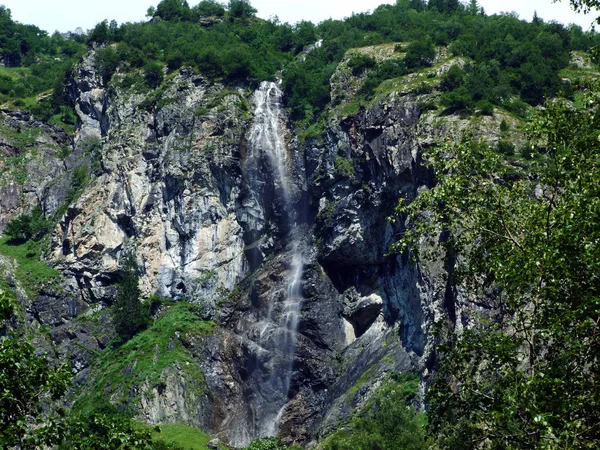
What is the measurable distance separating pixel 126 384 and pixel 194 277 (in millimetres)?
15067

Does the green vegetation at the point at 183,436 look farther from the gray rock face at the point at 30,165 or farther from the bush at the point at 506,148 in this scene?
the gray rock face at the point at 30,165

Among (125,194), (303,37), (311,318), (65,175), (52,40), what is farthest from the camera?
(52,40)

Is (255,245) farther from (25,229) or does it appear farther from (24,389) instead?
(24,389)

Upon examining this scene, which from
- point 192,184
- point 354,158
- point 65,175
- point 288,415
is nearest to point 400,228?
point 354,158

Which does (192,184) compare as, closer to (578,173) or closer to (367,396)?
(367,396)

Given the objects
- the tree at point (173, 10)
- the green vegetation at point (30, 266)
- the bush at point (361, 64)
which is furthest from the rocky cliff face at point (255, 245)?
the tree at point (173, 10)

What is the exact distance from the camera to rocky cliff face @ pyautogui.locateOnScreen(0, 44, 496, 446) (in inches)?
2867

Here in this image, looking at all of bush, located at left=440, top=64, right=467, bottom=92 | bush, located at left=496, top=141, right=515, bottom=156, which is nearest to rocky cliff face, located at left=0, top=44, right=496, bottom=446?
bush, located at left=440, top=64, right=467, bottom=92

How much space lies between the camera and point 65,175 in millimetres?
102125

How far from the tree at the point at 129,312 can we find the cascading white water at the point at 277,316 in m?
11.5

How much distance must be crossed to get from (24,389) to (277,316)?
58.4 m

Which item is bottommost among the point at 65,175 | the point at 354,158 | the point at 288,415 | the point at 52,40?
the point at 288,415

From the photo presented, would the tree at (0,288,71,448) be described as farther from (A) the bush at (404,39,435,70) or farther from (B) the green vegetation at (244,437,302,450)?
(A) the bush at (404,39,435,70)

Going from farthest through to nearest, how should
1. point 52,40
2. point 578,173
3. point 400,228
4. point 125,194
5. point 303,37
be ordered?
point 52,40, point 303,37, point 125,194, point 400,228, point 578,173
